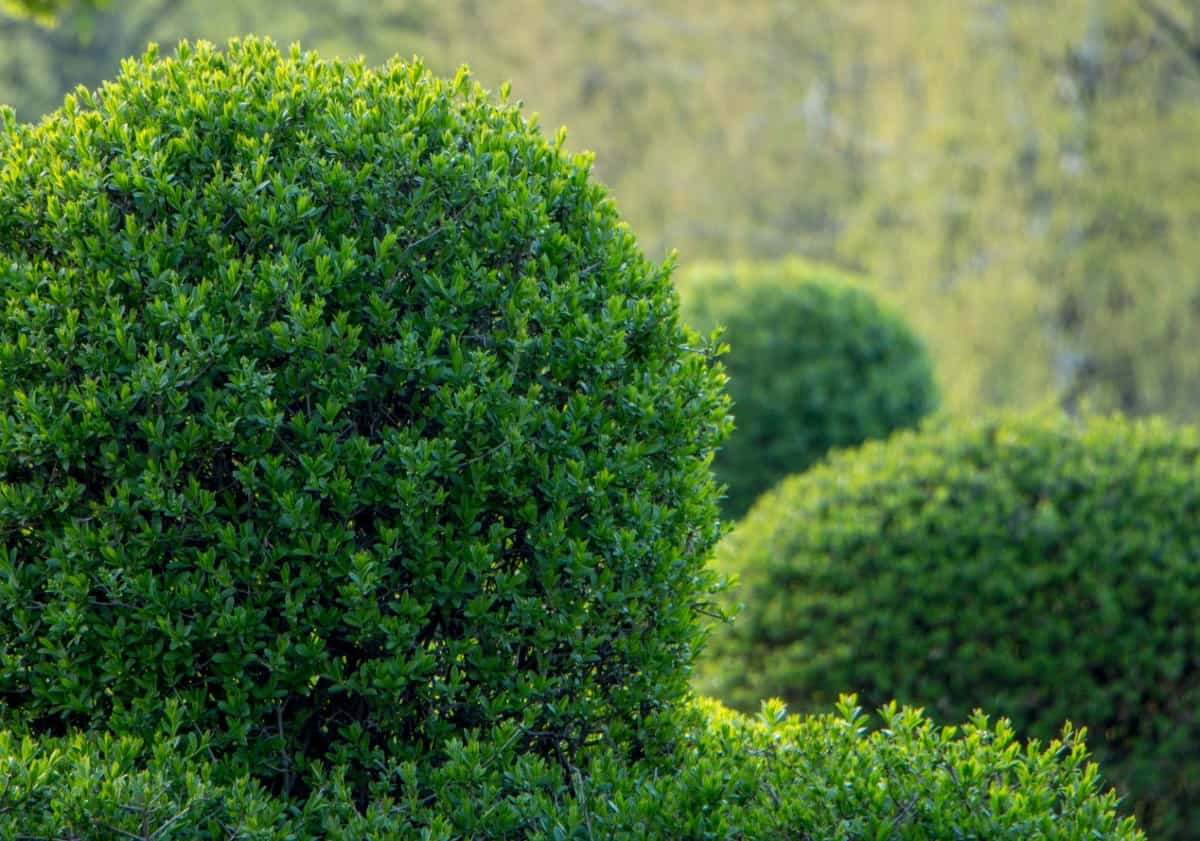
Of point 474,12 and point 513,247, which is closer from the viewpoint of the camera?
point 513,247

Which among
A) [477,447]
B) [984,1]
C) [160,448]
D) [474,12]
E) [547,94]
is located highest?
[474,12]

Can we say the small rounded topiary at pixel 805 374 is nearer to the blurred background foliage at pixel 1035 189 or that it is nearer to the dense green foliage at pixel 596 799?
the blurred background foliage at pixel 1035 189

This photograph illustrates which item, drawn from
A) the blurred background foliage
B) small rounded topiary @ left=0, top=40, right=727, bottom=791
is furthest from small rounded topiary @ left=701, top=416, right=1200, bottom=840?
the blurred background foliage

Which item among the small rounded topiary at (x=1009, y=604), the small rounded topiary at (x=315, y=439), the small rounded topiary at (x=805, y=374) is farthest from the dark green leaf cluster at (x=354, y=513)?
the small rounded topiary at (x=805, y=374)

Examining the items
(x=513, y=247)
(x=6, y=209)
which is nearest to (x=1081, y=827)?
(x=513, y=247)

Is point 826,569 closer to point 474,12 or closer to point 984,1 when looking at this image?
point 984,1

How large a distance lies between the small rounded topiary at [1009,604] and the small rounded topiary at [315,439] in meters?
2.15

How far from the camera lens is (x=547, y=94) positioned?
27.9m

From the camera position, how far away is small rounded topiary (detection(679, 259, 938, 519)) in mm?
9617

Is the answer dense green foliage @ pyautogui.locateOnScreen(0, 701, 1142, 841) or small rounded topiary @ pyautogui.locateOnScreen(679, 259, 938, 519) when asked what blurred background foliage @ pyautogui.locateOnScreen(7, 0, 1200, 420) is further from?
dense green foliage @ pyautogui.locateOnScreen(0, 701, 1142, 841)

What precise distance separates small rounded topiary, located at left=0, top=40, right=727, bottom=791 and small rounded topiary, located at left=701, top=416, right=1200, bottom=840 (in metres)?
2.15

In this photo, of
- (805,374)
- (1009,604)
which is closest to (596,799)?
(1009,604)

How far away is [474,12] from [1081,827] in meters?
29.0

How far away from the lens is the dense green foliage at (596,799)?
2592mm
